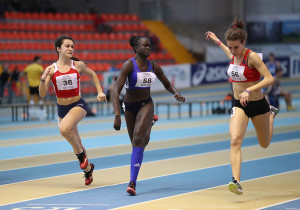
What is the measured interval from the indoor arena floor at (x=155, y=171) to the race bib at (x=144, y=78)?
4.56 feet

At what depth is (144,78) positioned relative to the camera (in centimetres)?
893

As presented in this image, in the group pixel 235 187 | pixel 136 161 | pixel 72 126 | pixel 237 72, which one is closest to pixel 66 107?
pixel 72 126

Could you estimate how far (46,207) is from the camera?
7574mm

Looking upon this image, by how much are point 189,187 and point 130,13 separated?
104 ft

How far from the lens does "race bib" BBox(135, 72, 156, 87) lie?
8898 millimetres

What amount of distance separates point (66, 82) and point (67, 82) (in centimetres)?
2

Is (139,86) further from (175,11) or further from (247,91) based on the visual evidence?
(175,11)

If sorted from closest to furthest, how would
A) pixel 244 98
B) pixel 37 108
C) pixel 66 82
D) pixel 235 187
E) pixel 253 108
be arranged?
pixel 235 187 → pixel 244 98 → pixel 253 108 → pixel 66 82 → pixel 37 108

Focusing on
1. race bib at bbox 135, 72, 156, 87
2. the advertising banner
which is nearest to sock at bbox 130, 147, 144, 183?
race bib at bbox 135, 72, 156, 87

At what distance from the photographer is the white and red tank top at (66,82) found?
9.49 metres

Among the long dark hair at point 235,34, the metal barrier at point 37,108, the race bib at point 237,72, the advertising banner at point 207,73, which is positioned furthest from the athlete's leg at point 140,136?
the advertising banner at point 207,73

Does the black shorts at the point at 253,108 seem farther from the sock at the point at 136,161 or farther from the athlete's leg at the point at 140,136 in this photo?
the sock at the point at 136,161

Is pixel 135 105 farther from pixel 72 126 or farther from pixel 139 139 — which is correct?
pixel 72 126

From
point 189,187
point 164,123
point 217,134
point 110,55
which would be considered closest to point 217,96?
point 110,55
